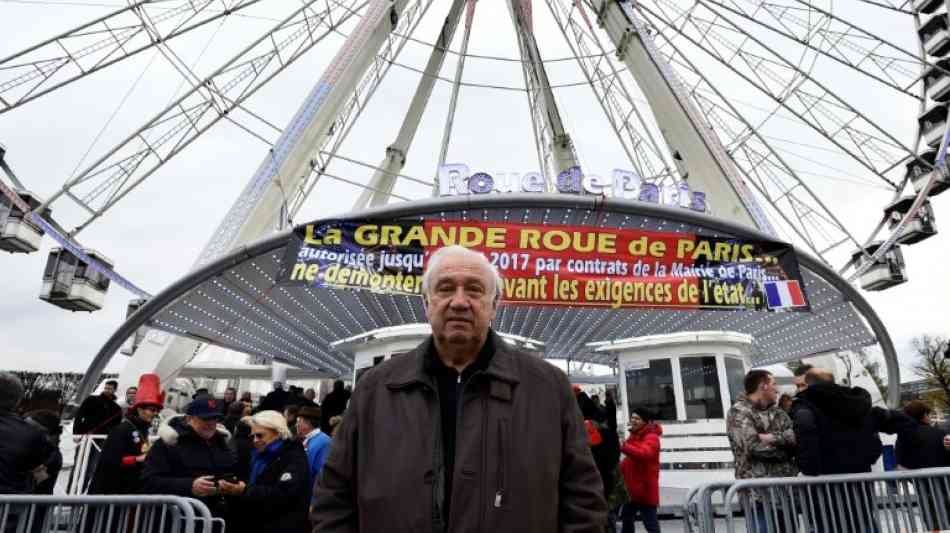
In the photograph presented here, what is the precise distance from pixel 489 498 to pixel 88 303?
1534 cm

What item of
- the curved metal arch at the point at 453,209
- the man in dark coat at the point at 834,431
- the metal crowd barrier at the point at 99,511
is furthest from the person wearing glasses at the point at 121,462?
the curved metal arch at the point at 453,209

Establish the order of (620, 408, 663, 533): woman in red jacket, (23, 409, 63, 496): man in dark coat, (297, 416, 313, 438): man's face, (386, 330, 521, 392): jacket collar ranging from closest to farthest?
(386, 330, 521, 392): jacket collar, (23, 409, 63, 496): man in dark coat, (297, 416, 313, 438): man's face, (620, 408, 663, 533): woman in red jacket

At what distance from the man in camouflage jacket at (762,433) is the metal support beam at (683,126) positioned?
10728 mm

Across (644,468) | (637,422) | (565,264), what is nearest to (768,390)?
(637,422)

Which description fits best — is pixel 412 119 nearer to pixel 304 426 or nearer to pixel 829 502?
pixel 304 426

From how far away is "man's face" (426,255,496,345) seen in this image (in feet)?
6.82

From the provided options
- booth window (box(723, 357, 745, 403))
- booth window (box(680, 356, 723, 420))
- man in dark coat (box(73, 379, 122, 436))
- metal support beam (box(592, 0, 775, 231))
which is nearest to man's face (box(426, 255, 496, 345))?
man in dark coat (box(73, 379, 122, 436))

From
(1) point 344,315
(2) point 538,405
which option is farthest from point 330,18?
(2) point 538,405

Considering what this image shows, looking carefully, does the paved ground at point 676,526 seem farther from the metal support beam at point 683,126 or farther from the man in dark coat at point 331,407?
the metal support beam at point 683,126

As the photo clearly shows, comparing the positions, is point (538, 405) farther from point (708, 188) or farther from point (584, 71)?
point (584, 71)

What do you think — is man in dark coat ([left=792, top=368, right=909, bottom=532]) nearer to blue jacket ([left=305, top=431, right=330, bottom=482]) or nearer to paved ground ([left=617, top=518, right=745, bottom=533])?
paved ground ([left=617, top=518, right=745, bottom=533])

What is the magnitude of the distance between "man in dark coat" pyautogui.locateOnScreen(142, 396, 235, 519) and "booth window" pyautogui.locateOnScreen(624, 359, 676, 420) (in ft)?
32.3

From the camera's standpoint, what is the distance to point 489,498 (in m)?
1.79

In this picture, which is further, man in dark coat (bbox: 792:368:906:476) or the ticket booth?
the ticket booth
